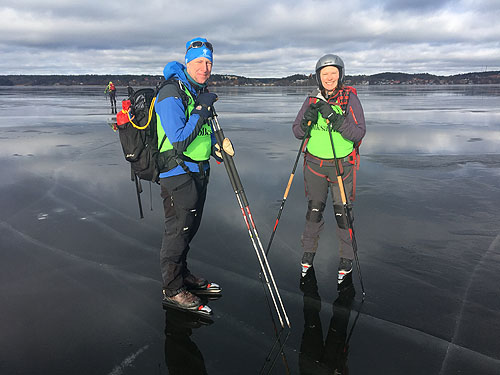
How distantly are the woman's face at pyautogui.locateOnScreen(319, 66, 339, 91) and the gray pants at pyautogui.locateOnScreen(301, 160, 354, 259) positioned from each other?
3.05 feet

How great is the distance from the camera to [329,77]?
3.90 metres

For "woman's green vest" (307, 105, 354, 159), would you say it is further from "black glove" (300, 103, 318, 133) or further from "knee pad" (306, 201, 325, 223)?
"knee pad" (306, 201, 325, 223)

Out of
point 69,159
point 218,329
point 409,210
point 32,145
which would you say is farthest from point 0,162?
point 409,210

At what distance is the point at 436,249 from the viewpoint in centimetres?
460

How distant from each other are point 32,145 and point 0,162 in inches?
104

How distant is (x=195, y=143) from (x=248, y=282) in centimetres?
176

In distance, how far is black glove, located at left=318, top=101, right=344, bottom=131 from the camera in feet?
12.2

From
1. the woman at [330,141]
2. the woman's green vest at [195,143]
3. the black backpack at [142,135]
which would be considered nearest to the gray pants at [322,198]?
the woman at [330,141]

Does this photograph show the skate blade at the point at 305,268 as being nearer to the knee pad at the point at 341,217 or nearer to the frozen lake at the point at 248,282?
the frozen lake at the point at 248,282

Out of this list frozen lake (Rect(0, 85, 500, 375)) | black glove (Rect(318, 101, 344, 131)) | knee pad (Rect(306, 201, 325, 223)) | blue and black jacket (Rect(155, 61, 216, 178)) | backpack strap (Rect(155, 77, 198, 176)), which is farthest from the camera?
knee pad (Rect(306, 201, 325, 223))

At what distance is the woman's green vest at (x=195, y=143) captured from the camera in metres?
3.45

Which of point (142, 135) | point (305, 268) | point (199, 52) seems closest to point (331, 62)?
point (199, 52)

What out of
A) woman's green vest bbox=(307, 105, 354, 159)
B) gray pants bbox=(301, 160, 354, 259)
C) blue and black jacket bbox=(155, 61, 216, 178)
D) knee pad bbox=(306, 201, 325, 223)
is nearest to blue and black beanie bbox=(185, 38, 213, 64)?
blue and black jacket bbox=(155, 61, 216, 178)

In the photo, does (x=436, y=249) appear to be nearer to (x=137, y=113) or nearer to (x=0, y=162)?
(x=137, y=113)
